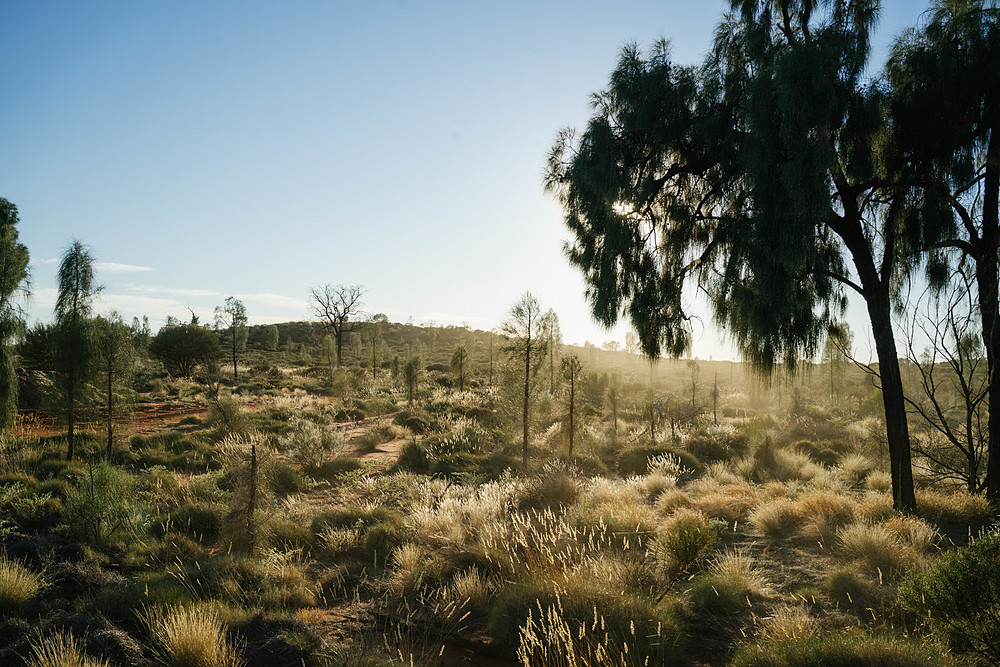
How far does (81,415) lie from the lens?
1267 cm

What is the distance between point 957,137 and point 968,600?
6930 millimetres

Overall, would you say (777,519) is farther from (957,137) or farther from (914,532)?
(957,137)

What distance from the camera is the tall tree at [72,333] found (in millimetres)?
11930

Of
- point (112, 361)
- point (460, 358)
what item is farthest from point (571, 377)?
point (460, 358)

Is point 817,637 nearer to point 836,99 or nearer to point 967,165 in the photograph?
point 836,99

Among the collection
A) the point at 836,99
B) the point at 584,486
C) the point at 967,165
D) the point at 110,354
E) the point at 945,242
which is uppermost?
the point at 836,99

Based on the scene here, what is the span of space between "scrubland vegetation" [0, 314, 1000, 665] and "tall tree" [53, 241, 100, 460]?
141 centimetres

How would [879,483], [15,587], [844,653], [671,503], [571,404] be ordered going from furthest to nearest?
1. [571,404]
2. [879,483]
3. [671,503]
4. [15,587]
5. [844,653]

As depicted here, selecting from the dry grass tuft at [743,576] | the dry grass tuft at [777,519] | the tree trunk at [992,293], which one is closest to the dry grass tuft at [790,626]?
the dry grass tuft at [743,576]

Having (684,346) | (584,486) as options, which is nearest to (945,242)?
(684,346)

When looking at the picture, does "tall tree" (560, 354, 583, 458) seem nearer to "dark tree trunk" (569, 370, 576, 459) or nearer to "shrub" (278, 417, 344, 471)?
"dark tree trunk" (569, 370, 576, 459)

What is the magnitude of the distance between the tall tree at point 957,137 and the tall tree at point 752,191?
0.40 metres

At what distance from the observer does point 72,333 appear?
11.9m

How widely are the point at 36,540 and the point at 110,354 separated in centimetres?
748
